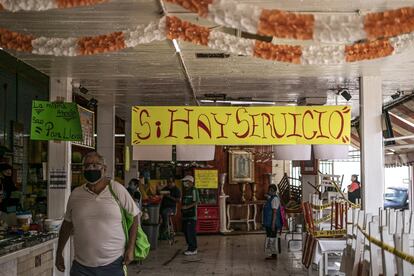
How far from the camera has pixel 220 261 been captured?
12.2 m

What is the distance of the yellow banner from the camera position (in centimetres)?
906

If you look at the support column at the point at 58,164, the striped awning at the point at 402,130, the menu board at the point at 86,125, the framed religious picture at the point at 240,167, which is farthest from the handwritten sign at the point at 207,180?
the support column at the point at 58,164

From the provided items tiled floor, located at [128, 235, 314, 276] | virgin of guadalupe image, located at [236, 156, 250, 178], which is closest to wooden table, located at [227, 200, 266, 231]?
virgin of guadalupe image, located at [236, 156, 250, 178]

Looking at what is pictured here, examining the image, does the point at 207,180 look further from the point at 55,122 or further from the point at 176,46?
the point at 176,46

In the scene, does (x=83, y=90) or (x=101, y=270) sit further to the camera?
(x=83, y=90)

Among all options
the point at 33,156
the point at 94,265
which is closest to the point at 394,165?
the point at 33,156

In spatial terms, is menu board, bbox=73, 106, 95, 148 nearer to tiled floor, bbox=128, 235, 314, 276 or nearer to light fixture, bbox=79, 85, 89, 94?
light fixture, bbox=79, 85, 89, 94

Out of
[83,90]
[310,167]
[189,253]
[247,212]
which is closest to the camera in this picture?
[83,90]

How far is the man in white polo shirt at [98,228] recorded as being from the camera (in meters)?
4.89

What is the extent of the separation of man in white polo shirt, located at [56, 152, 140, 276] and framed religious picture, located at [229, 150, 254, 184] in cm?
1331

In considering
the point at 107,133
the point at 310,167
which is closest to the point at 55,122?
the point at 107,133

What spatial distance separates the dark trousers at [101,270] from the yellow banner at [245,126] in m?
4.21

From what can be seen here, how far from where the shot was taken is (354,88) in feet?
36.7

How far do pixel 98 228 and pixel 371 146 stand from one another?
606 cm
